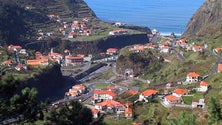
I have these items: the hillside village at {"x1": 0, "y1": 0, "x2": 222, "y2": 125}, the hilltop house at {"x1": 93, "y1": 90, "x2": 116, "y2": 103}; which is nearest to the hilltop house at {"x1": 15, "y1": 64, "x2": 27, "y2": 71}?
the hillside village at {"x1": 0, "y1": 0, "x2": 222, "y2": 125}

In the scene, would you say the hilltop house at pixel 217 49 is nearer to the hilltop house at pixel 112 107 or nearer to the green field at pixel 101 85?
the green field at pixel 101 85

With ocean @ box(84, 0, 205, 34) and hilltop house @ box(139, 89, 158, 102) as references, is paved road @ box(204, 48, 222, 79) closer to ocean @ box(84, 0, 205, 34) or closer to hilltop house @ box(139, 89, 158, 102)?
hilltop house @ box(139, 89, 158, 102)

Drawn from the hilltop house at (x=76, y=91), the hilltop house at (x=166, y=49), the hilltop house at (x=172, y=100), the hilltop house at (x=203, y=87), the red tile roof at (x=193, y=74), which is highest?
the hilltop house at (x=166, y=49)

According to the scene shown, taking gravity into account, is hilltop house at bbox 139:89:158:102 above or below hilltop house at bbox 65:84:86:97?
above

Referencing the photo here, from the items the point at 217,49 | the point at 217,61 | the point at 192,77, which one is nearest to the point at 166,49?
the point at 217,49

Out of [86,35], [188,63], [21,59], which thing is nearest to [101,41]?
[86,35]

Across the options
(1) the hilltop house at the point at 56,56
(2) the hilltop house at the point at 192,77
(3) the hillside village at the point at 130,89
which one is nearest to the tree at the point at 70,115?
(3) the hillside village at the point at 130,89
